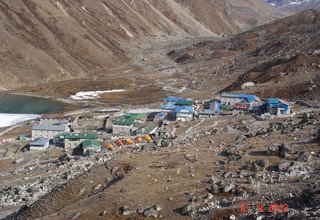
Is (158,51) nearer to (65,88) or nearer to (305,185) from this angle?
(65,88)

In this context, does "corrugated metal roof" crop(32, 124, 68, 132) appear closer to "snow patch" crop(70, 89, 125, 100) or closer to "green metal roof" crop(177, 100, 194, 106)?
"green metal roof" crop(177, 100, 194, 106)

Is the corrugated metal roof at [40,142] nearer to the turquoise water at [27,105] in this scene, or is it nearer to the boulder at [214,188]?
the turquoise water at [27,105]

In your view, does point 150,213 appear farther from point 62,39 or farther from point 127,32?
point 127,32

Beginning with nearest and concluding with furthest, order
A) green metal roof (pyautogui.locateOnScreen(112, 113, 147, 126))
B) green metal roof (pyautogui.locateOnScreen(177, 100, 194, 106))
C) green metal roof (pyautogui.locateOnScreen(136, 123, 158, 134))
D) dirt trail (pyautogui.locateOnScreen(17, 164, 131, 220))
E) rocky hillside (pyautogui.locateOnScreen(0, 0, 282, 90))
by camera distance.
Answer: dirt trail (pyautogui.locateOnScreen(17, 164, 131, 220)), green metal roof (pyautogui.locateOnScreen(136, 123, 158, 134)), green metal roof (pyautogui.locateOnScreen(112, 113, 147, 126)), green metal roof (pyautogui.locateOnScreen(177, 100, 194, 106)), rocky hillside (pyautogui.locateOnScreen(0, 0, 282, 90))

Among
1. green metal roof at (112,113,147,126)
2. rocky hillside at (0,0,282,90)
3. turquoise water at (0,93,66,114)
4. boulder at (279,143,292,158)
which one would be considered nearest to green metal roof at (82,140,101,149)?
green metal roof at (112,113,147,126)

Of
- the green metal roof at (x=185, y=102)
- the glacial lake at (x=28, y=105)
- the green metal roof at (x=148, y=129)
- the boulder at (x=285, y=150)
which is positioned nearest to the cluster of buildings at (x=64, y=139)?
the green metal roof at (x=148, y=129)

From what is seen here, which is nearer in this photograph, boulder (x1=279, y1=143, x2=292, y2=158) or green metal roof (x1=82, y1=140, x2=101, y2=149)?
boulder (x1=279, y1=143, x2=292, y2=158)

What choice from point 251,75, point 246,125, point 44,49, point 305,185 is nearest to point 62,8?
point 44,49
